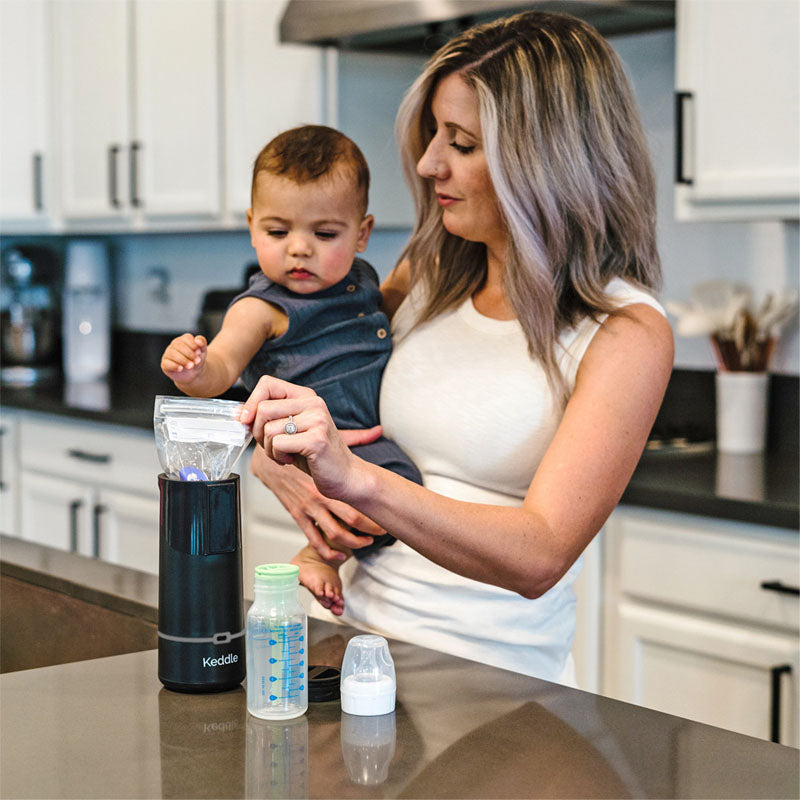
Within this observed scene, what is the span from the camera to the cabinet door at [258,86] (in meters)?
3.04

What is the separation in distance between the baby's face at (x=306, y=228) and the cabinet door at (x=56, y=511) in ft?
6.86

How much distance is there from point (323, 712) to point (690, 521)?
1230 millimetres

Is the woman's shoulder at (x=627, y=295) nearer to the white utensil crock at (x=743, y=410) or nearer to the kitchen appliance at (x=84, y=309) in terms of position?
the white utensil crock at (x=743, y=410)

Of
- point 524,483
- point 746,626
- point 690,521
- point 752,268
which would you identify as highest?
point 752,268

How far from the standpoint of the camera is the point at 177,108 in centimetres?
343

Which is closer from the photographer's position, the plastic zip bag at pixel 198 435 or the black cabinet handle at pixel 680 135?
the plastic zip bag at pixel 198 435

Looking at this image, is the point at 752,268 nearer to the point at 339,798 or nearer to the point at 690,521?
the point at 690,521

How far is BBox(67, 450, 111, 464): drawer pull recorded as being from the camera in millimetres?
3307

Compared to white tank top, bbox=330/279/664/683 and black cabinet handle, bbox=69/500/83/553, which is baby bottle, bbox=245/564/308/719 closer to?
white tank top, bbox=330/279/664/683

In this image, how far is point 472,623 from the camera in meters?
1.39

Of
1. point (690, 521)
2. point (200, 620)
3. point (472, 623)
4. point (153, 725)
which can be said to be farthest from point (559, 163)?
point (690, 521)

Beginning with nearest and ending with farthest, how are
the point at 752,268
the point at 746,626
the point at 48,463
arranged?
1. the point at 746,626
2. the point at 752,268
3. the point at 48,463

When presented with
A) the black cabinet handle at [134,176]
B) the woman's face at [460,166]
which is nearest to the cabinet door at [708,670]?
the woman's face at [460,166]

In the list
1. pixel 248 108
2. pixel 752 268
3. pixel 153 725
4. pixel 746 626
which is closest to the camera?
pixel 153 725
